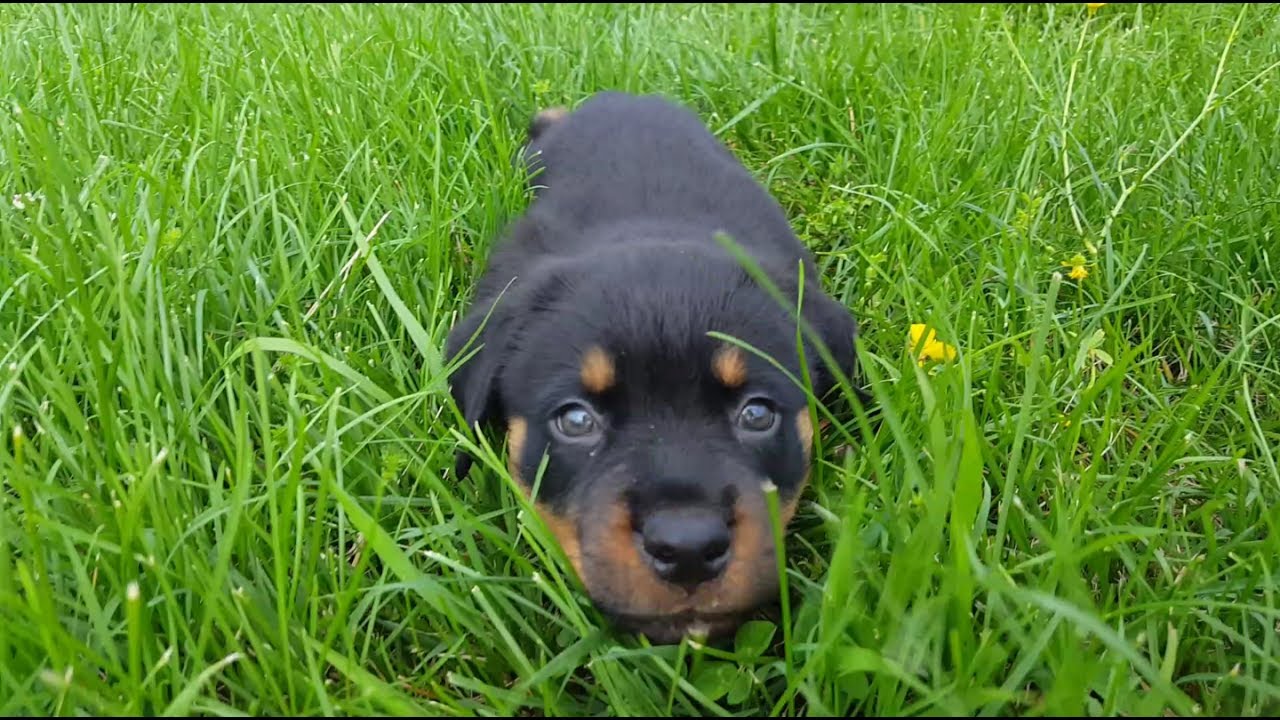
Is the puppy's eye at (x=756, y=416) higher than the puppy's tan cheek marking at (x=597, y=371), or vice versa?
the puppy's tan cheek marking at (x=597, y=371)

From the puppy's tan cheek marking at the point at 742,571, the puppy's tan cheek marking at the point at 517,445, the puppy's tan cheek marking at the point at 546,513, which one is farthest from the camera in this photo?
the puppy's tan cheek marking at the point at 517,445

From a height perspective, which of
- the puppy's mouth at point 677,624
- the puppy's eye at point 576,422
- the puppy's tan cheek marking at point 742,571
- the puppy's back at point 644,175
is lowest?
the puppy's mouth at point 677,624

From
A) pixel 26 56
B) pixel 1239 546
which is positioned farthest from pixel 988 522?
pixel 26 56

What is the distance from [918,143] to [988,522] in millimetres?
1731

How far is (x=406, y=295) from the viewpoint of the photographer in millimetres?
2537

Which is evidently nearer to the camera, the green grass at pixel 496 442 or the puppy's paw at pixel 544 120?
the green grass at pixel 496 442

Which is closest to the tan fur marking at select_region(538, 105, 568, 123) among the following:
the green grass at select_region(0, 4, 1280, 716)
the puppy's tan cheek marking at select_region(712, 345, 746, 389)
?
the green grass at select_region(0, 4, 1280, 716)

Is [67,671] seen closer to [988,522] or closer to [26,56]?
[988,522]

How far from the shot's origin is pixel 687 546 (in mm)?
1526

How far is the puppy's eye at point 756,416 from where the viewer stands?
76.2 inches

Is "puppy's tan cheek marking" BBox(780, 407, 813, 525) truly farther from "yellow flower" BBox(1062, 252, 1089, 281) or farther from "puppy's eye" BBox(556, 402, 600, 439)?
"yellow flower" BBox(1062, 252, 1089, 281)

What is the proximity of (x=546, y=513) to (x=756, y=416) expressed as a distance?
1.61ft

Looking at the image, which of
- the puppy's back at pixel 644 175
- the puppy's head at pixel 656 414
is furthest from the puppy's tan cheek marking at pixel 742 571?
the puppy's back at pixel 644 175

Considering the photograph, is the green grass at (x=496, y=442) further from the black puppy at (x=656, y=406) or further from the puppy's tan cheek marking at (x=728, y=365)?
the puppy's tan cheek marking at (x=728, y=365)
